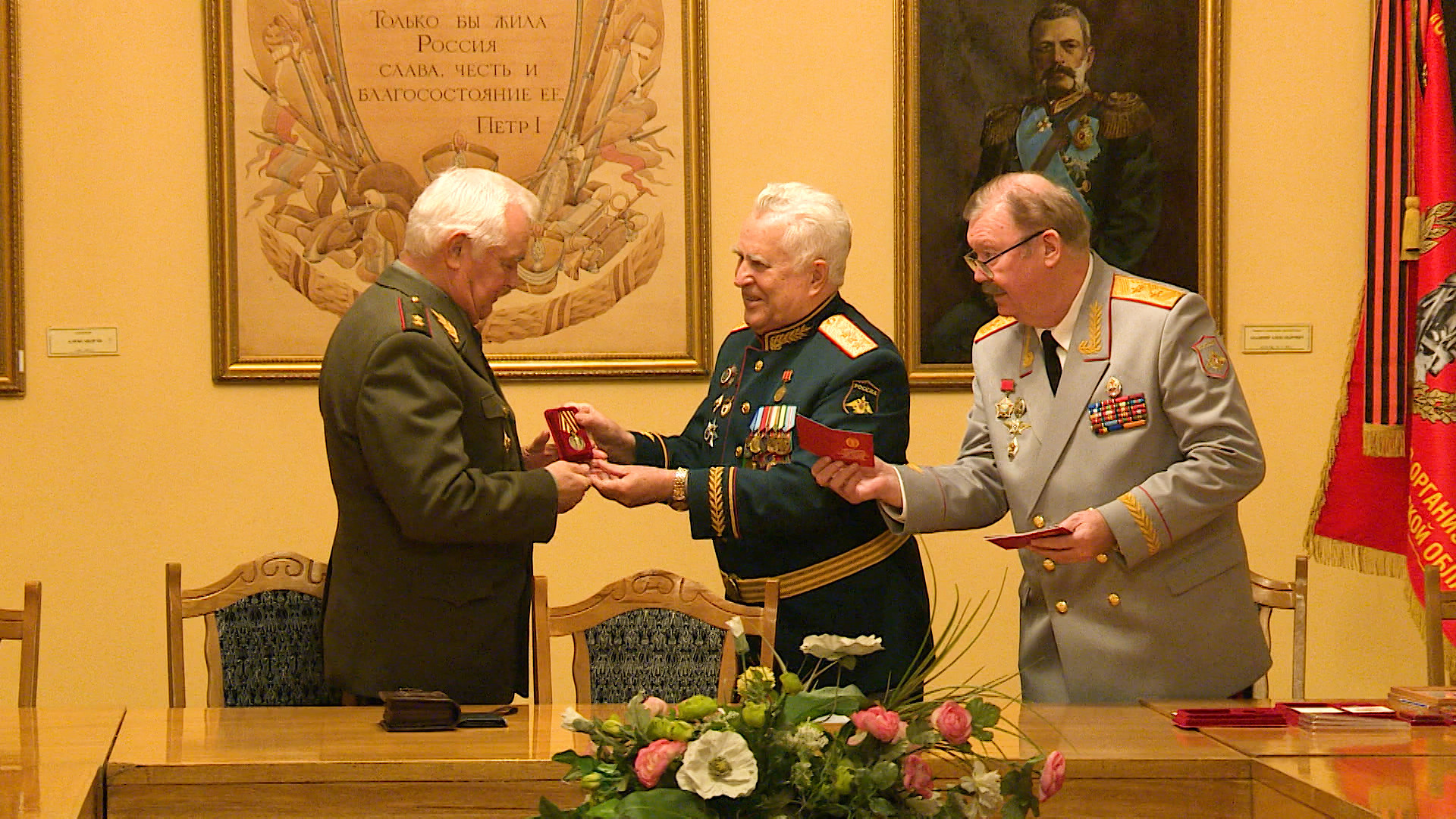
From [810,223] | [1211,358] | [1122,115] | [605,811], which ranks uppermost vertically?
[1122,115]

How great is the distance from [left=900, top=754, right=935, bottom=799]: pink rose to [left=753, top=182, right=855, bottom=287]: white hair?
1.90 m

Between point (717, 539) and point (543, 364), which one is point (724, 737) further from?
point (543, 364)

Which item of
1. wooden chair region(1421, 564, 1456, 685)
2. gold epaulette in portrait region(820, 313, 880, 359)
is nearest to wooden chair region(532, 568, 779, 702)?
gold epaulette in portrait region(820, 313, 880, 359)

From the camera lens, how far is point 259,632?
10.2 feet

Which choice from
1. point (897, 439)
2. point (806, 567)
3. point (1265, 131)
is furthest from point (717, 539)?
point (1265, 131)

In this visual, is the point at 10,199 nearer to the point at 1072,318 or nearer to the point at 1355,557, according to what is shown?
the point at 1072,318

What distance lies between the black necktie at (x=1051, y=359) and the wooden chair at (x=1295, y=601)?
79 cm

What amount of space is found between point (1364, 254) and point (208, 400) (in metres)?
3.69

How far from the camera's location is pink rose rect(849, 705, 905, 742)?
1425mm

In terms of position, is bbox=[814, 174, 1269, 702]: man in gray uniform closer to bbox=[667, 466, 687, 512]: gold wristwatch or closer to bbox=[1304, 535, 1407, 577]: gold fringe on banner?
bbox=[667, 466, 687, 512]: gold wristwatch

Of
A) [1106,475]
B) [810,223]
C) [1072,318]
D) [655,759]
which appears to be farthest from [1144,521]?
[655,759]

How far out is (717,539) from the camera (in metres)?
3.32

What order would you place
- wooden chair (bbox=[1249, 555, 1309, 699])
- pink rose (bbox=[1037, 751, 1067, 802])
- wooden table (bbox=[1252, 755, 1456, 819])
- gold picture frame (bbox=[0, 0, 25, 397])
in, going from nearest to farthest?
pink rose (bbox=[1037, 751, 1067, 802]) < wooden table (bbox=[1252, 755, 1456, 819]) < wooden chair (bbox=[1249, 555, 1309, 699]) < gold picture frame (bbox=[0, 0, 25, 397])

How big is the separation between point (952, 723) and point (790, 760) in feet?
0.55
